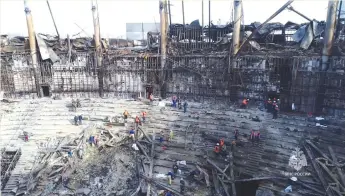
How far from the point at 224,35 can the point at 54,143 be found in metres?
18.0

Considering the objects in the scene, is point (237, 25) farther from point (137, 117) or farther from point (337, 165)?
point (337, 165)

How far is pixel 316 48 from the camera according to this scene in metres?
24.8

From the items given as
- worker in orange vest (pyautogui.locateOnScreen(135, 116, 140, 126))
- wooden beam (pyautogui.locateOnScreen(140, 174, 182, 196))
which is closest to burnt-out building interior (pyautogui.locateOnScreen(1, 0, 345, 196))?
wooden beam (pyautogui.locateOnScreen(140, 174, 182, 196))

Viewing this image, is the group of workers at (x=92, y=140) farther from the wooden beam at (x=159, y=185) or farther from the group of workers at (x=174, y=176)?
the group of workers at (x=174, y=176)

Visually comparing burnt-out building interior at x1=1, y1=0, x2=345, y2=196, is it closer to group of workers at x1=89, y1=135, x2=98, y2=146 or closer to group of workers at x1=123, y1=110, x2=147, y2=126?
group of workers at x1=123, y1=110, x2=147, y2=126

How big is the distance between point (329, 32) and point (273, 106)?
689cm

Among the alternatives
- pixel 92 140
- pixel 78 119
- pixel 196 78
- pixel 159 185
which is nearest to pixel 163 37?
pixel 196 78

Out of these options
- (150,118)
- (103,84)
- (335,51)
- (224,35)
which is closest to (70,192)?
(150,118)

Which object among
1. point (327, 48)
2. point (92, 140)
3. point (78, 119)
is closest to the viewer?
point (327, 48)

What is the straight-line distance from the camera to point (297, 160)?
19.0m

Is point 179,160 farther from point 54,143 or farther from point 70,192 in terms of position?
point 54,143

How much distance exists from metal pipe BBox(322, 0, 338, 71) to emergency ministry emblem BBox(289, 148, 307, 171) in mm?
7494

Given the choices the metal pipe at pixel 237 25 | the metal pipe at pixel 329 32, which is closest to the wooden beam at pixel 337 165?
the metal pipe at pixel 329 32

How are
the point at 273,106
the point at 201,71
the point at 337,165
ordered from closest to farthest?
the point at 337,165 → the point at 273,106 → the point at 201,71
